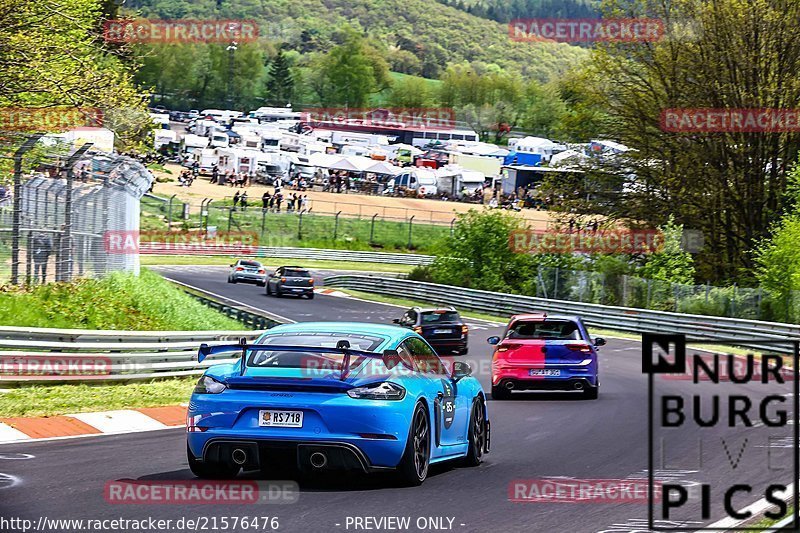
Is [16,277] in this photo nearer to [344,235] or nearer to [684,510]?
[684,510]

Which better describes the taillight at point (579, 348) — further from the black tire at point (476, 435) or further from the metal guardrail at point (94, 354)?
the black tire at point (476, 435)

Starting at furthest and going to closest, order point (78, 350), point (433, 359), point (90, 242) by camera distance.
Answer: point (90, 242) < point (78, 350) < point (433, 359)

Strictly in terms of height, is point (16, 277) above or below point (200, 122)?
below

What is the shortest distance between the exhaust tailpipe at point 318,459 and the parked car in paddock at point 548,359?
33.5ft

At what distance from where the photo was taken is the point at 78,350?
1747 cm

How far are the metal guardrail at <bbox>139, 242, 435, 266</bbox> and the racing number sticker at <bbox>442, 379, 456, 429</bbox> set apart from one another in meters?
60.6

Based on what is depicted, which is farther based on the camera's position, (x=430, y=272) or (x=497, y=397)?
(x=430, y=272)

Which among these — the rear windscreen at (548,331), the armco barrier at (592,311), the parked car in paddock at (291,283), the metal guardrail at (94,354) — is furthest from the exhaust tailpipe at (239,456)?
the parked car in paddock at (291,283)

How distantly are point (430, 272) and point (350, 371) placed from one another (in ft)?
149

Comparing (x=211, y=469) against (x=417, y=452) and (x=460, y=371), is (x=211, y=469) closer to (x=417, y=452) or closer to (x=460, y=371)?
(x=417, y=452)

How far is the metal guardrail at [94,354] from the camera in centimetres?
1620

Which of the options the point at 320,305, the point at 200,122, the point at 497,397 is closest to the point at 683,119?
the point at 320,305

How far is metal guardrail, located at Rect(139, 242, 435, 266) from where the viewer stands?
71.8m

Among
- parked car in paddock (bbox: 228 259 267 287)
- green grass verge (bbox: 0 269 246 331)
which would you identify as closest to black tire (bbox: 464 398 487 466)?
green grass verge (bbox: 0 269 246 331)
